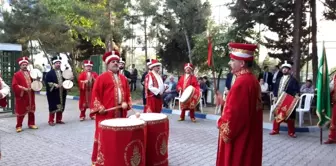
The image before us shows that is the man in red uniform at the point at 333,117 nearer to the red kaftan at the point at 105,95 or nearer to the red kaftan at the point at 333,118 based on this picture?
the red kaftan at the point at 333,118

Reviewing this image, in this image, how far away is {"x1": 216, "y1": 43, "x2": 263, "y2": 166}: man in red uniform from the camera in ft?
11.1

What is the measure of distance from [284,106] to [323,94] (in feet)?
3.61

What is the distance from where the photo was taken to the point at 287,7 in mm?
11742

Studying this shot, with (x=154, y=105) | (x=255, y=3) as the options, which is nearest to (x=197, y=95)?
(x=154, y=105)

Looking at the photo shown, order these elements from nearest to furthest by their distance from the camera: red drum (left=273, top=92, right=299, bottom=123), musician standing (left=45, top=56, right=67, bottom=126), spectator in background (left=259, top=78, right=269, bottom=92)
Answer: red drum (left=273, top=92, right=299, bottom=123) < musician standing (left=45, top=56, right=67, bottom=126) < spectator in background (left=259, top=78, right=269, bottom=92)

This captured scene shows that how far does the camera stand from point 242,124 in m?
3.40

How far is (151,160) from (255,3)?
24.9 ft

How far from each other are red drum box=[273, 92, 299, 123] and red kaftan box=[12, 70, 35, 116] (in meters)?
5.97

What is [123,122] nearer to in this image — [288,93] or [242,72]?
[242,72]

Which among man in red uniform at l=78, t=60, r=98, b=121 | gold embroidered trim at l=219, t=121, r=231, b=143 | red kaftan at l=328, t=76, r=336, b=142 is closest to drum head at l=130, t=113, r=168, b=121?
gold embroidered trim at l=219, t=121, r=231, b=143

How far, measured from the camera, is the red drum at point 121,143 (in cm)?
438

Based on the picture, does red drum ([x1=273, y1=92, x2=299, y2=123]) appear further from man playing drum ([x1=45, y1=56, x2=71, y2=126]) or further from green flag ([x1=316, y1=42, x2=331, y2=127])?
man playing drum ([x1=45, y1=56, x2=71, y2=126])

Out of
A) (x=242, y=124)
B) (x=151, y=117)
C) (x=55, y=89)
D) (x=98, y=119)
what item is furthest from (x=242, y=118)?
(x=55, y=89)

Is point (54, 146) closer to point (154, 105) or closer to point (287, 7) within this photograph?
point (154, 105)
